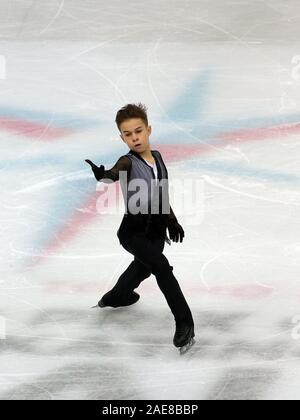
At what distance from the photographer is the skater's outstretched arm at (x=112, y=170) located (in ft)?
13.8

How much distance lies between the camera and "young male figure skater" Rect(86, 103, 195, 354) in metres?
4.46

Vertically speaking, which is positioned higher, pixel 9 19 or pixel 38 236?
pixel 9 19

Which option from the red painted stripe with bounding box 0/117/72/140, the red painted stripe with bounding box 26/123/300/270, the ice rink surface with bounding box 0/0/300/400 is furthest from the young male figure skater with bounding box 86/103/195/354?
the red painted stripe with bounding box 0/117/72/140

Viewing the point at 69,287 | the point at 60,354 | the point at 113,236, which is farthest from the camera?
the point at 113,236

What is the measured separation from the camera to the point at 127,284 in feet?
16.3

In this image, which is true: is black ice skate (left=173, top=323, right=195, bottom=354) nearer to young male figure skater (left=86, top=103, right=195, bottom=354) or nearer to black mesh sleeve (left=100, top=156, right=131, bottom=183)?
young male figure skater (left=86, top=103, right=195, bottom=354)

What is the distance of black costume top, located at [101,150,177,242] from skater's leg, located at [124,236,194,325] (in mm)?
51

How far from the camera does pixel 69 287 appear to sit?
539 cm

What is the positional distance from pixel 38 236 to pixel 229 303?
1531 mm

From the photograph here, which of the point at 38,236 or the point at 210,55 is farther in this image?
the point at 210,55

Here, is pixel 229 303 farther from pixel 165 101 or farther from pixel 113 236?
pixel 165 101

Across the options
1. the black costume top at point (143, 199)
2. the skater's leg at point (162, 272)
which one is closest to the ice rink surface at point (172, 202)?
the skater's leg at point (162, 272)

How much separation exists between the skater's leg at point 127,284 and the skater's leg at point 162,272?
0.83 feet

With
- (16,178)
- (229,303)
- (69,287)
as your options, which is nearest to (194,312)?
(229,303)
